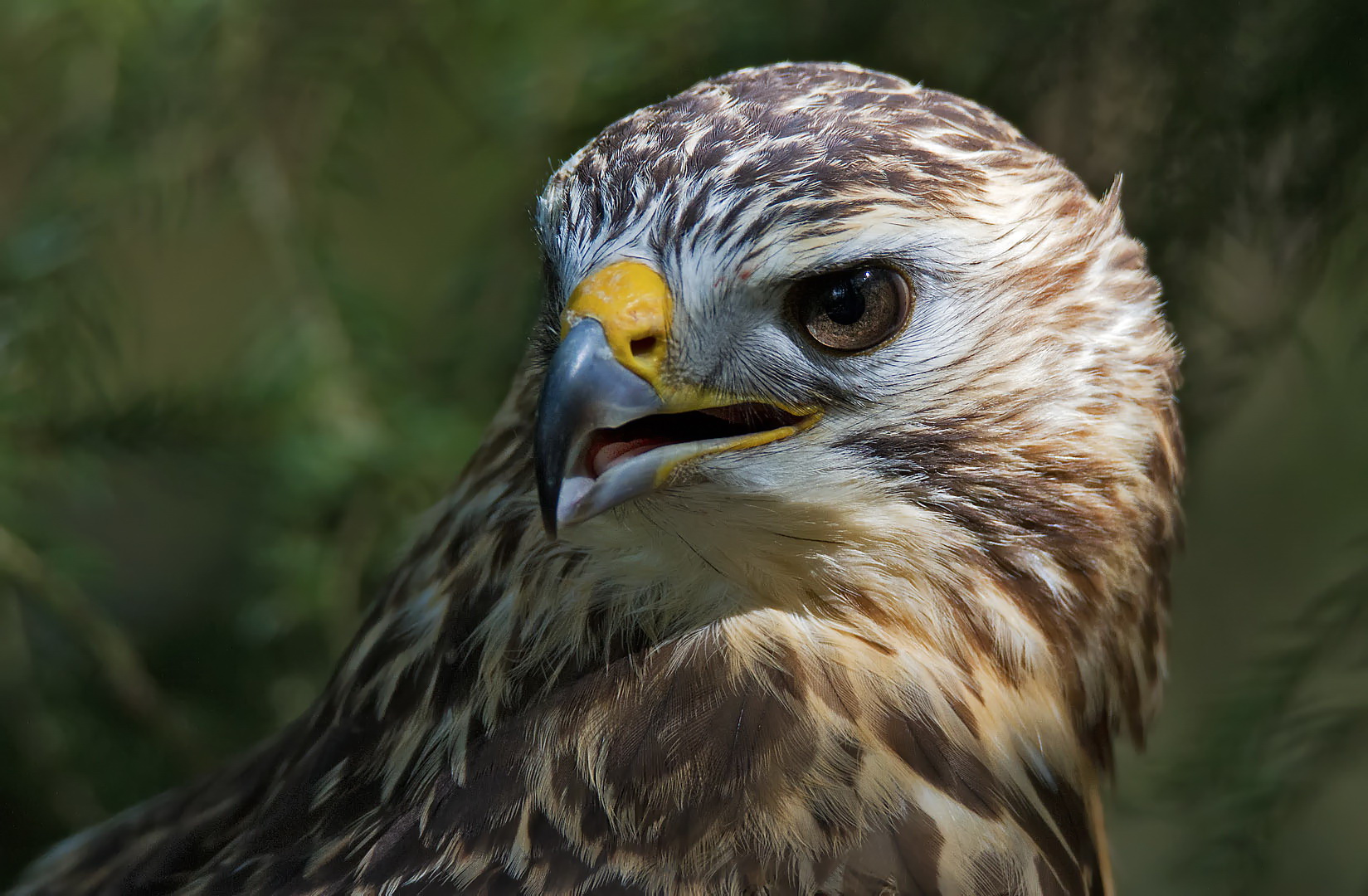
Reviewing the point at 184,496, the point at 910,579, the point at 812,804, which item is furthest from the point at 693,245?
the point at 184,496

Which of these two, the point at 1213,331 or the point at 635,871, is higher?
the point at 1213,331

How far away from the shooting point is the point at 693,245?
139cm

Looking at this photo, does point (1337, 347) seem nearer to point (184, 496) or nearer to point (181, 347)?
point (184, 496)

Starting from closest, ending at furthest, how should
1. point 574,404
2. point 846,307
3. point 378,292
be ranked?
point 574,404, point 846,307, point 378,292

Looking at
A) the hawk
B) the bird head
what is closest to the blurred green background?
the hawk

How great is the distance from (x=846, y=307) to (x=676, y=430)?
0.23 meters

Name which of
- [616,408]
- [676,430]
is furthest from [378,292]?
[616,408]

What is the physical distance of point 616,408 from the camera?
51.8 inches

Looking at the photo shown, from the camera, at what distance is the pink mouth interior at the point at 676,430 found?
1368mm

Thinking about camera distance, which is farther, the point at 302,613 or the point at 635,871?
the point at 302,613

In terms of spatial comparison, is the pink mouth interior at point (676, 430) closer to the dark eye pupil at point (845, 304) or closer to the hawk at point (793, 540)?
the hawk at point (793, 540)

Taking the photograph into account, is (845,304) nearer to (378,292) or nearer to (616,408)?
(616,408)

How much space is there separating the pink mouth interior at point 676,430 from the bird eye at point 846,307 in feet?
0.32

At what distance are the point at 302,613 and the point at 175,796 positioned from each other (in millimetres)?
441
